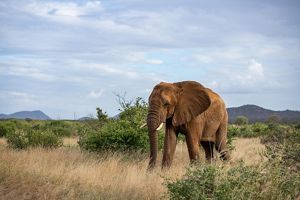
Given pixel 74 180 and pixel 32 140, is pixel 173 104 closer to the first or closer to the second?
pixel 74 180

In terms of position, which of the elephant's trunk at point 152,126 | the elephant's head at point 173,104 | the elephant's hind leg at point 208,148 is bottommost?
the elephant's hind leg at point 208,148

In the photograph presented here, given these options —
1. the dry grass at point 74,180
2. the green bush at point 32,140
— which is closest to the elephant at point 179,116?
the dry grass at point 74,180

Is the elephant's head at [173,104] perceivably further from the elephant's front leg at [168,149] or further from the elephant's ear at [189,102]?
the elephant's front leg at [168,149]

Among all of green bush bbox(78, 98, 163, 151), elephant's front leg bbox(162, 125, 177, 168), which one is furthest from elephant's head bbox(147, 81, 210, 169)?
green bush bbox(78, 98, 163, 151)

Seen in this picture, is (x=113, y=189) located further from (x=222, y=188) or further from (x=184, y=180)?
(x=222, y=188)

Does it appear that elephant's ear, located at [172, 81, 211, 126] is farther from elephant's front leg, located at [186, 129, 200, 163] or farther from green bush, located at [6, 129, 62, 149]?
green bush, located at [6, 129, 62, 149]

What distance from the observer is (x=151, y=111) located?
37.8 feet

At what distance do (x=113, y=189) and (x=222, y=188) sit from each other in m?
3.01

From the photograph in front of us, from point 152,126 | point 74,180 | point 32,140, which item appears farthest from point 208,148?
point 32,140

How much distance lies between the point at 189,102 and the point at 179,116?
1.53 feet

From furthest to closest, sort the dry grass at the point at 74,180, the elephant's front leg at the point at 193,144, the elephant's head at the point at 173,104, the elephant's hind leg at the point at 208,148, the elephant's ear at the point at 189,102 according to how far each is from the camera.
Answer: the elephant's hind leg at the point at 208,148
the elephant's ear at the point at 189,102
the elephant's front leg at the point at 193,144
the elephant's head at the point at 173,104
the dry grass at the point at 74,180

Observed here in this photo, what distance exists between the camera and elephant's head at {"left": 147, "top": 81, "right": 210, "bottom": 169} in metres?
11.5

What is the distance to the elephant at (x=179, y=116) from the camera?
37.9ft

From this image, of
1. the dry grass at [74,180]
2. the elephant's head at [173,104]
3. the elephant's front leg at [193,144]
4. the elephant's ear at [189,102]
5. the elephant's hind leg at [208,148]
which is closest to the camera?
the dry grass at [74,180]
